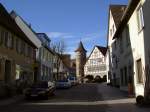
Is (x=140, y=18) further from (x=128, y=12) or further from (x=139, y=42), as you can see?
(x=128, y=12)

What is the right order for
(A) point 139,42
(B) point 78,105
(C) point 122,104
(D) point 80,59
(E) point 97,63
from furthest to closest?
(D) point 80,59 < (E) point 97,63 < (A) point 139,42 < (B) point 78,105 < (C) point 122,104

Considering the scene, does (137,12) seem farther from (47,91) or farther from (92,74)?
(92,74)

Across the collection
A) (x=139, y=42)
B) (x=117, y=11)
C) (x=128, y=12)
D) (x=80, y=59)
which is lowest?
(x=139, y=42)

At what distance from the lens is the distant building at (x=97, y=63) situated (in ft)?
345

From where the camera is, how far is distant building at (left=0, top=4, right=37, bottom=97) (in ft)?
92.1

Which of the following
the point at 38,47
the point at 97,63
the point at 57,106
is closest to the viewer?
the point at 57,106

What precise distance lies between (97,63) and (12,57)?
77.0 m

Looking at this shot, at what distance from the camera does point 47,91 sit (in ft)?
88.9

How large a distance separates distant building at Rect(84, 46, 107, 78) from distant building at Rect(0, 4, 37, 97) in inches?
2585

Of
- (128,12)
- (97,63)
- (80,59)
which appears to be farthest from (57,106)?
(80,59)

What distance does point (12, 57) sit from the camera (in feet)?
104

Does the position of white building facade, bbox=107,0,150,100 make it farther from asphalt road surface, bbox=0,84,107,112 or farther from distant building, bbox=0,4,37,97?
distant building, bbox=0,4,37,97

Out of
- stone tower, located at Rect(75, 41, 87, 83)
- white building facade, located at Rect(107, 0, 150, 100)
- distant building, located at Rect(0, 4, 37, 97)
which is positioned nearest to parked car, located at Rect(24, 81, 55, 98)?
distant building, located at Rect(0, 4, 37, 97)

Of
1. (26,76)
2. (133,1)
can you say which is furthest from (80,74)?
(133,1)
